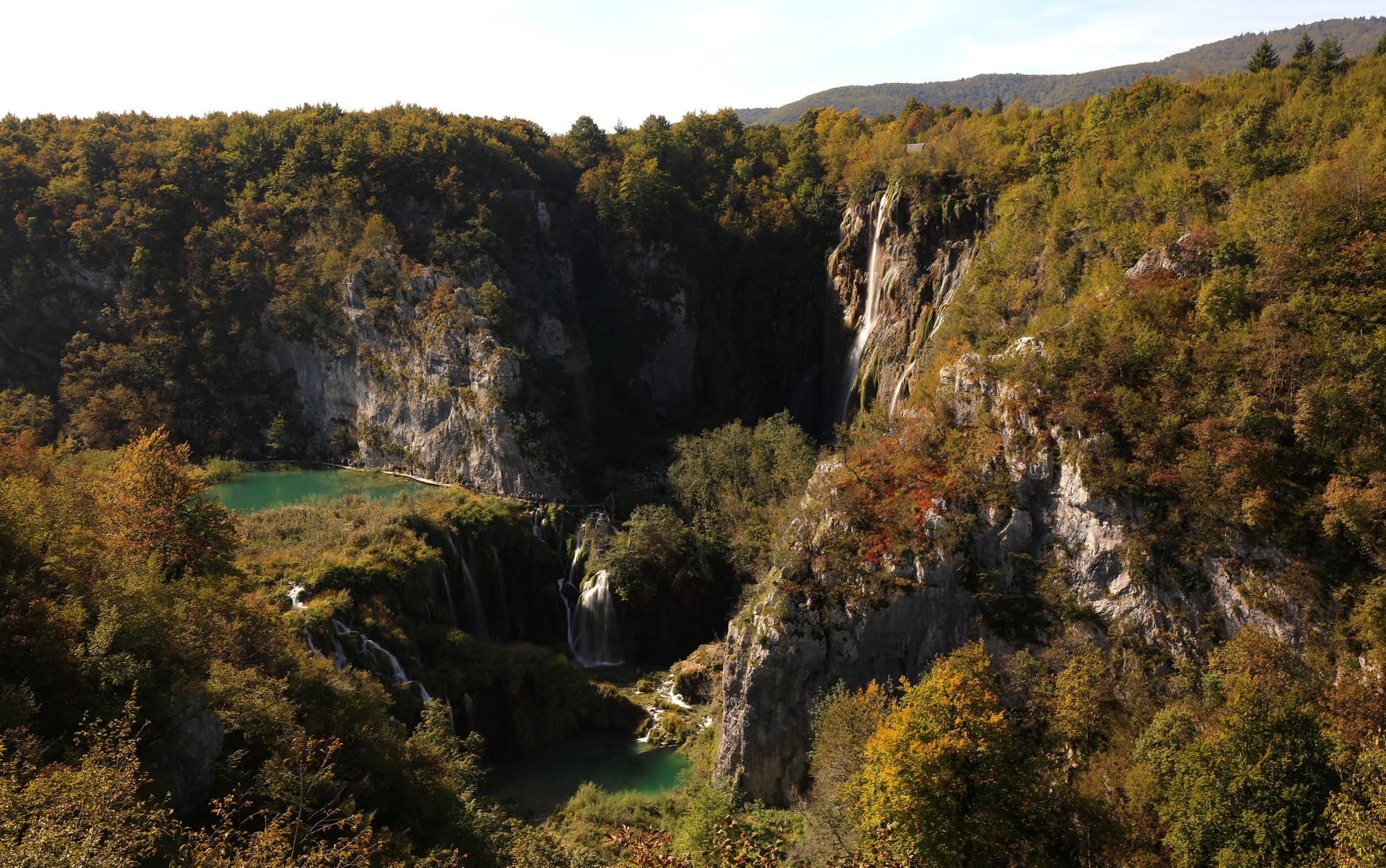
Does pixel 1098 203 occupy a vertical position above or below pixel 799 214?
below

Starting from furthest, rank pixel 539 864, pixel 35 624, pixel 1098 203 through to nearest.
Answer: pixel 1098 203 → pixel 539 864 → pixel 35 624

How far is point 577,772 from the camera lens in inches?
1201

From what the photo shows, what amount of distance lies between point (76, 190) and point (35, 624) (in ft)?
186

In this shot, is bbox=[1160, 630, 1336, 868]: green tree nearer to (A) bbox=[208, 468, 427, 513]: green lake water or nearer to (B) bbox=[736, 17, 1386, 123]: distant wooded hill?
(A) bbox=[208, 468, 427, 513]: green lake water

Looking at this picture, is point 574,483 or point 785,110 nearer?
point 574,483

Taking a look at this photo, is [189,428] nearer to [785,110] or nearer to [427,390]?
[427,390]

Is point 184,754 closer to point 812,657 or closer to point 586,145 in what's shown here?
point 812,657

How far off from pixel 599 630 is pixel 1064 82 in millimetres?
135864

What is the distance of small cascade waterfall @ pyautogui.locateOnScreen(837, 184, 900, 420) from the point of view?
48375 mm

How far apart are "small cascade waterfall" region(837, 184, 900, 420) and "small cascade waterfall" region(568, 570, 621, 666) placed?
2012cm

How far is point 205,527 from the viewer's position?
24.7m

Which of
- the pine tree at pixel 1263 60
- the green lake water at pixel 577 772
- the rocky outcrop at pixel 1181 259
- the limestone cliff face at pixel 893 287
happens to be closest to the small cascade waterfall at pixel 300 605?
the green lake water at pixel 577 772

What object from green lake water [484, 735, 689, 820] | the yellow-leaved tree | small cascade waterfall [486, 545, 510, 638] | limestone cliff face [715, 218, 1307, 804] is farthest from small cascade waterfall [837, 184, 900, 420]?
the yellow-leaved tree

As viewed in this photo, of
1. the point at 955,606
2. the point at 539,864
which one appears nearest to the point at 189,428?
the point at 539,864
